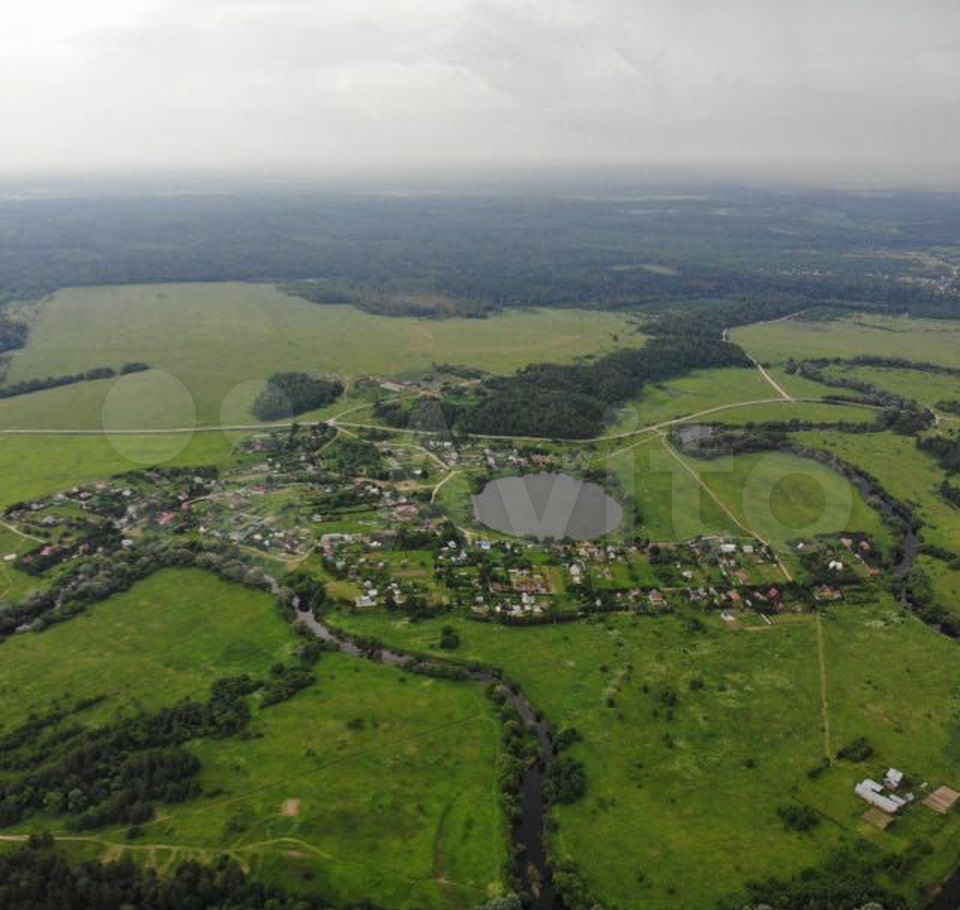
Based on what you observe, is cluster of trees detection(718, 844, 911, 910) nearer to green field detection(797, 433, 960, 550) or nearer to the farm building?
the farm building

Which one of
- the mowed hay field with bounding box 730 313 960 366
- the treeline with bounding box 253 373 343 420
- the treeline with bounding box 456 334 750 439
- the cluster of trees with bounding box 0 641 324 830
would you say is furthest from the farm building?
the mowed hay field with bounding box 730 313 960 366

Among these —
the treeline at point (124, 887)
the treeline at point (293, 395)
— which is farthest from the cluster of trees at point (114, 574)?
the treeline at point (293, 395)

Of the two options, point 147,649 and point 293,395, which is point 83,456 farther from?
point 147,649

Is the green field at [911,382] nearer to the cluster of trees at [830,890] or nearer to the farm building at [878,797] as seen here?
the farm building at [878,797]

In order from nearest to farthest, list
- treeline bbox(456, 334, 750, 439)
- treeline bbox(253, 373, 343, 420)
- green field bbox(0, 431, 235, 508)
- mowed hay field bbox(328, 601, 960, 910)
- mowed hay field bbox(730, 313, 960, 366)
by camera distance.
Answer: mowed hay field bbox(328, 601, 960, 910) → green field bbox(0, 431, 235, 508) → treeline bbox(456, 334, 750, 439) → treeline bbox(253, 373, 343, 420) → mowed hay field bbox(730, 313, 960, 366)

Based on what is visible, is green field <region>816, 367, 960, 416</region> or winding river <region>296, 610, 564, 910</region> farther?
green field <region>816, 367, 960, 416</region>

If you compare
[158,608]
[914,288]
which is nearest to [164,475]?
[158,608]

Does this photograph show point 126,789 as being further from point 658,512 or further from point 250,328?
point 250,328
